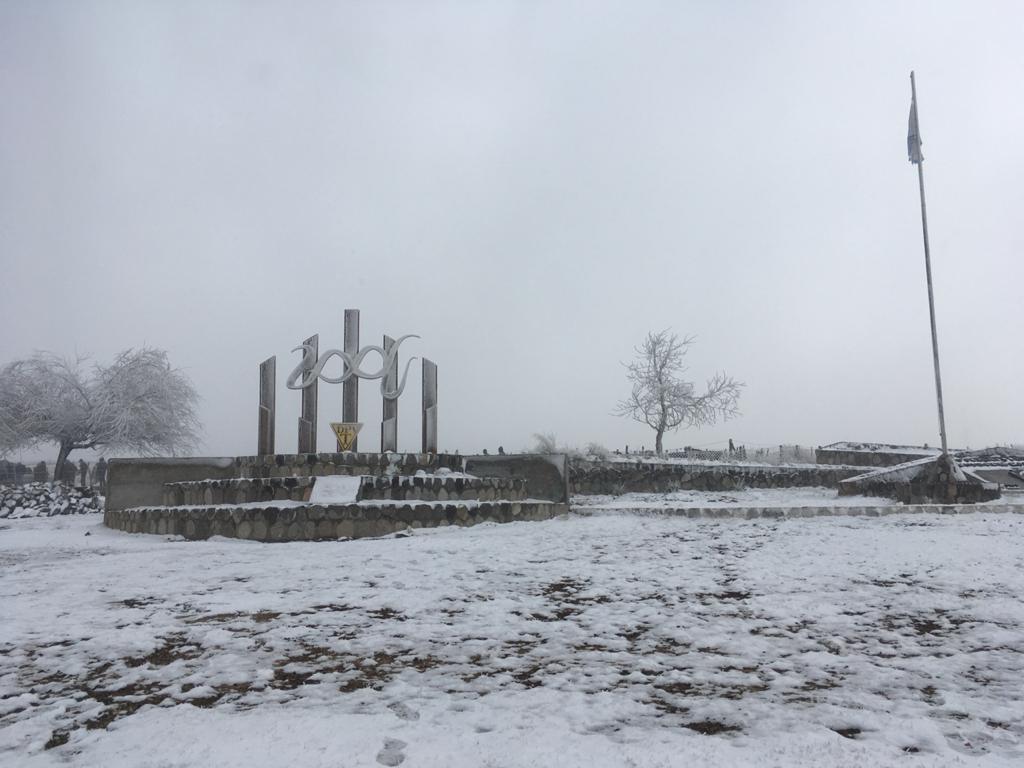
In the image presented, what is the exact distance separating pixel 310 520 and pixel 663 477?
16.1m

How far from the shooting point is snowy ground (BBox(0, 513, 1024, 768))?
229 centimetres

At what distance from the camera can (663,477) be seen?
77.6 ft

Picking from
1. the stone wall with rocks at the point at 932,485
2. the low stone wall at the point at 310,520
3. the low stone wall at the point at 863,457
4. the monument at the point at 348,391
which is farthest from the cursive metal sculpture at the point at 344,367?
the low stone wall at the point at 863,457

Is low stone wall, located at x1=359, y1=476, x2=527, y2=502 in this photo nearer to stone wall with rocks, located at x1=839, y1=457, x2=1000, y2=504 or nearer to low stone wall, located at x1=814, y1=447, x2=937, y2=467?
stone wall with rocks, located at x1=839, y1=457, x2=1000, y2=504

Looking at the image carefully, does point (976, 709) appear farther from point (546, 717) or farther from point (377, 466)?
point (377, 466)

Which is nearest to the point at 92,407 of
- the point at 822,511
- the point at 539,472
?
the point at 539,472

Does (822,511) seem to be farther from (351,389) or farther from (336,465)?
(351,389)

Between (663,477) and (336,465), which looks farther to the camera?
(663,477)

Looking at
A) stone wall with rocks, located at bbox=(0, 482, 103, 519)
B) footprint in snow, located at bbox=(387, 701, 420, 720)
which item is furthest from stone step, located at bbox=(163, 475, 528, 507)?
stone wall with rocks, located at bbox=(0, 482, 103, 519)

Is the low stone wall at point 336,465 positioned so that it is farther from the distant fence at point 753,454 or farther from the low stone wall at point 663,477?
the distant fence at point 753,454

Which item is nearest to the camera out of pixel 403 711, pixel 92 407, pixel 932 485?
pixel 403 711

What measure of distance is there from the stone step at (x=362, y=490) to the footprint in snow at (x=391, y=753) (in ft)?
28.6

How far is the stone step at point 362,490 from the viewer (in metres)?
11.0

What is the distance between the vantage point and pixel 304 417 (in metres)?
16.0
